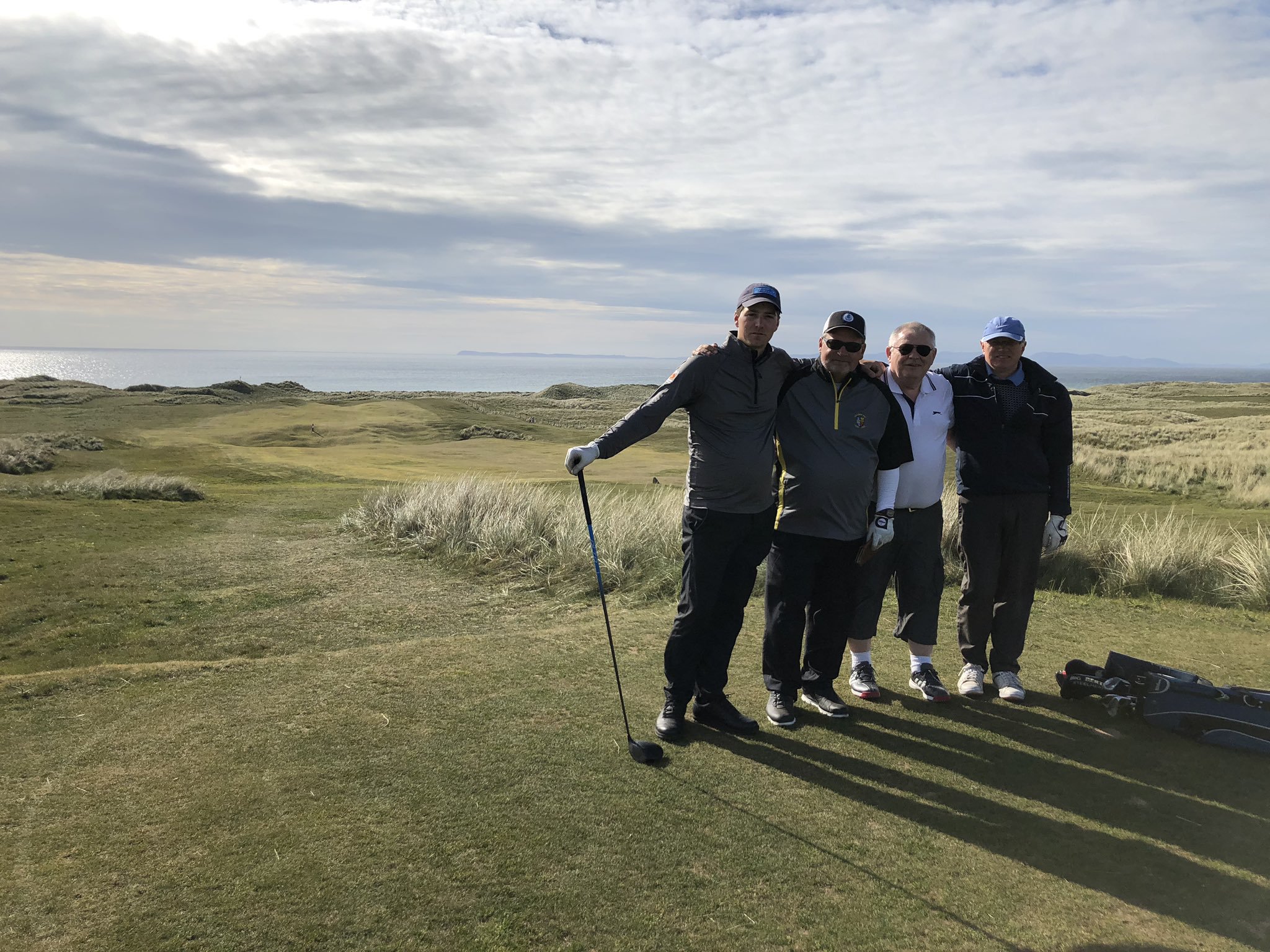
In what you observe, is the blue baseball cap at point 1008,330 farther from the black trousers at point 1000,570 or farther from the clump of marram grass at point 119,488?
the clump of marram grass at point 119,488

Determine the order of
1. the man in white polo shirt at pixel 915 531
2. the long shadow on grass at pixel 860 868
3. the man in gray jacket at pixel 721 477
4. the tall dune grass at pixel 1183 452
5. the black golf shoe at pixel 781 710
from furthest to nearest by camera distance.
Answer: the tall dune grass at pixel 1183 452 → the man in white polo shirt at pixel 915 531 → the black golf shoe at pixel 781 710 → the man in gray jacket at pixel 721 477 → the long shadow on grass at pixel 860 868

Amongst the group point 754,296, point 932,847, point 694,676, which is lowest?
point 932,847

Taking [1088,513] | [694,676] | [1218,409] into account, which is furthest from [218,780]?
[1218,409]

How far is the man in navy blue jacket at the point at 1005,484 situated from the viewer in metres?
4.93

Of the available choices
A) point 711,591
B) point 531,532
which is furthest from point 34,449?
point 711,591

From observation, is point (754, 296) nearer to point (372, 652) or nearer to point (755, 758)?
point (755, 758)

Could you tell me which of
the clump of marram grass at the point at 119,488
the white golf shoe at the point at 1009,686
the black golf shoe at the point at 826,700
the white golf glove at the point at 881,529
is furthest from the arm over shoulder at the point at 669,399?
the clump of marram grass at the point at 119,488

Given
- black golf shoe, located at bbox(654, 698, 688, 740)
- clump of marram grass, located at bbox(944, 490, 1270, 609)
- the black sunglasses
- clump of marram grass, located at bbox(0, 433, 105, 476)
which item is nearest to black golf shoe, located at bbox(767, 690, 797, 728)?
black golf shoe, located at bbox(654, 698, 688, 740)

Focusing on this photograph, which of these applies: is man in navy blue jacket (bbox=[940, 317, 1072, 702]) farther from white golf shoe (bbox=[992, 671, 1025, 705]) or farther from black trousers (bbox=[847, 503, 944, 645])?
black trousers (bbox=[847, 503, 944, 645])

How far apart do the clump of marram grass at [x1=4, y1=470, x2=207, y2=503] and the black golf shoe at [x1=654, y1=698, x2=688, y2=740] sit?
11477mm

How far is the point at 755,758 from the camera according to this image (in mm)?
3900

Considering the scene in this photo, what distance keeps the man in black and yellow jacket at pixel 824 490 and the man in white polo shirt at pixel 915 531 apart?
0.41 meters

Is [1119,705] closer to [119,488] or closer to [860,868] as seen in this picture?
[860,868]

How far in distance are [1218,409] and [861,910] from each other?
210 feet
